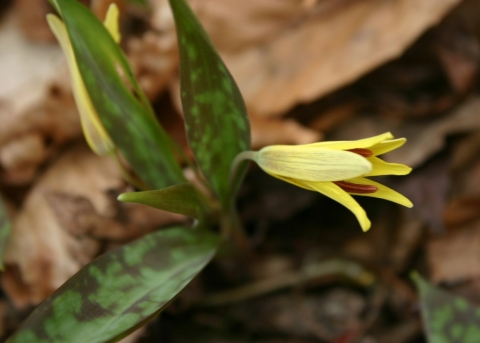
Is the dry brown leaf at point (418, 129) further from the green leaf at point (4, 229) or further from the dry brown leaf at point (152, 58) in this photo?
the green leaf at point (4, 229)

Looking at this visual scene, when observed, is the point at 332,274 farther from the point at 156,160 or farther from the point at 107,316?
the point at 107,316

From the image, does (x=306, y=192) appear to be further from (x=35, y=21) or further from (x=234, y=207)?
(x=35, y=21)

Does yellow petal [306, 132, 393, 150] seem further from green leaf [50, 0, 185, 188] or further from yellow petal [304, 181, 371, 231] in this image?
green leaf [50, 0, 185, 188]

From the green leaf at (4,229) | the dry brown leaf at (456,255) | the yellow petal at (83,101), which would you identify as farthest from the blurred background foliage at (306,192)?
the yellow petal at (83,101)

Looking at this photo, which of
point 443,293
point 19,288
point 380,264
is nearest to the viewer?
point 443,293

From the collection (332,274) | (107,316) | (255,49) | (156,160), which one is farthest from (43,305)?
(255,49)

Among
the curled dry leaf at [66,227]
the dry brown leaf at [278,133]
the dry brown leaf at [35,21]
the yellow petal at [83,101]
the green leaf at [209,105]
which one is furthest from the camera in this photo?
the dry brown leaf at [35,21]
